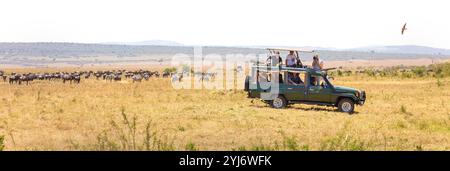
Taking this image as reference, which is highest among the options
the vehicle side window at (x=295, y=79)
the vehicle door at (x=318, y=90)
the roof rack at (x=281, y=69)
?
the roof rack at (x=281, y=69)

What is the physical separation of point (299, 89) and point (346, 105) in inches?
74.6

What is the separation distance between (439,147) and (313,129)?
3.91 meters

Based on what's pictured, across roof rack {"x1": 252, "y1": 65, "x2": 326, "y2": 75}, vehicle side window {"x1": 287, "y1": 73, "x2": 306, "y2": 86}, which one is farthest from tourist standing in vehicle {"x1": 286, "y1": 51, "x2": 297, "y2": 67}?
vehicle side window {"x1": 287, "y1": 73, "x2": 306, "y2": 86}

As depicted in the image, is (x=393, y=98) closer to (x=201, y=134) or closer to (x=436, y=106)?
(x=436, y=106)

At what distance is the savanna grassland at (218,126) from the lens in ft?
43.5

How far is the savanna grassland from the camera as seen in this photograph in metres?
13.3

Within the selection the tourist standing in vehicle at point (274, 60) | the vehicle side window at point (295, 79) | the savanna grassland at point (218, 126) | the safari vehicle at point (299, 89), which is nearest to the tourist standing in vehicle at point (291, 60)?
the safari vehicle at point (299, 89)

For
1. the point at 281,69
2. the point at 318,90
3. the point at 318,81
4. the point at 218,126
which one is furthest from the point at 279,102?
the point at 218,126

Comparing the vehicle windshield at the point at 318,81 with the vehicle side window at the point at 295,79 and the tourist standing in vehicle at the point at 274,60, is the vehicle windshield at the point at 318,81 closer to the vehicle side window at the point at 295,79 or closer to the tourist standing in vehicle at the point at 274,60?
the vehicle side window at the point at 295,79

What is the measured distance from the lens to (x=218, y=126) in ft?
56.1

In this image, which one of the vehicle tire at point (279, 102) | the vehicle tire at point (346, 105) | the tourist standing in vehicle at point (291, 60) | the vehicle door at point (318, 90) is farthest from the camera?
the tourist standing in vehicle at point (291, 60)

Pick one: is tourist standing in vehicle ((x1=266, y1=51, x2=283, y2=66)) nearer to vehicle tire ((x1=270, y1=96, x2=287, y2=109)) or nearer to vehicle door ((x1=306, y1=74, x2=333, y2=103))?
vehicle tire ((x1=270, y1=96, x2=287, y2=109))
